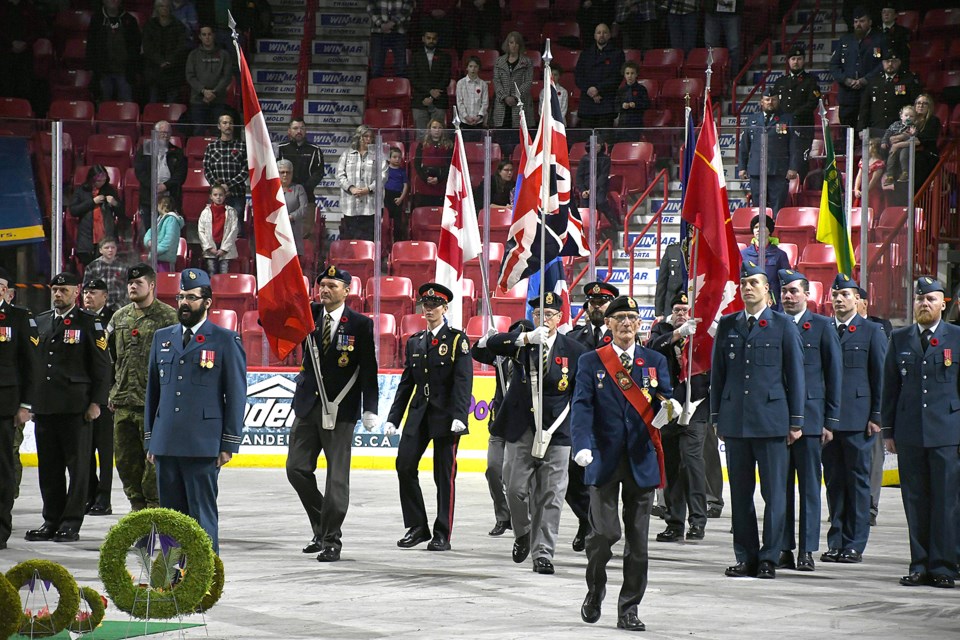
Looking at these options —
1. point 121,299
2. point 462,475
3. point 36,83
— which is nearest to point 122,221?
point 121,299

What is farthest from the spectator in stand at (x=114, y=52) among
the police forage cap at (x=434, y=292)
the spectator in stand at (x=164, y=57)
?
the police forage cap at (x=434, y=292)

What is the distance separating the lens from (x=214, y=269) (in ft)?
56.7

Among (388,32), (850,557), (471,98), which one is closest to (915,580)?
(850,557)

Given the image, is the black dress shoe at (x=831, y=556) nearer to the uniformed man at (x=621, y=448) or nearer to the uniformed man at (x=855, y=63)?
the uniformed man at (x=621, y=448)

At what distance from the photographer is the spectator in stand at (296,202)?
1712 cm

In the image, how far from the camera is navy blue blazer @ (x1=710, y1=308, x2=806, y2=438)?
402 inches

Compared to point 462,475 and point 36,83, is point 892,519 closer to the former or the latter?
point 462,475

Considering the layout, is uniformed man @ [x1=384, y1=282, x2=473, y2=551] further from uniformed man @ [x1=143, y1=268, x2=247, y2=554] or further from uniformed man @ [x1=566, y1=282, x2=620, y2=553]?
uniformed man @ [x1=143, y1=268, x2=247, y2=554]

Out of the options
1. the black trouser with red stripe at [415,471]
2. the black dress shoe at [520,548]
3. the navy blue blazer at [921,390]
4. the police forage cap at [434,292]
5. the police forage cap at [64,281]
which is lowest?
the black dress shoe at [520,548]

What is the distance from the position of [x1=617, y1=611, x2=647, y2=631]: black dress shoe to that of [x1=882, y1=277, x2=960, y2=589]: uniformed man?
2.78 meters

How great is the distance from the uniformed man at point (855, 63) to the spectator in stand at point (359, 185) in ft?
23.2

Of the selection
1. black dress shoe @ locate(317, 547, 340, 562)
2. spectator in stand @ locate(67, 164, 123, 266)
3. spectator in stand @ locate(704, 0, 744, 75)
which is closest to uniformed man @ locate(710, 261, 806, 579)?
black dress shoe @ locate(317, 547, 340, 562)

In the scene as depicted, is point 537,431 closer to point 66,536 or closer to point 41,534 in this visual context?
point 66,536

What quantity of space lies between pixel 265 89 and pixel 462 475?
9211 mm
